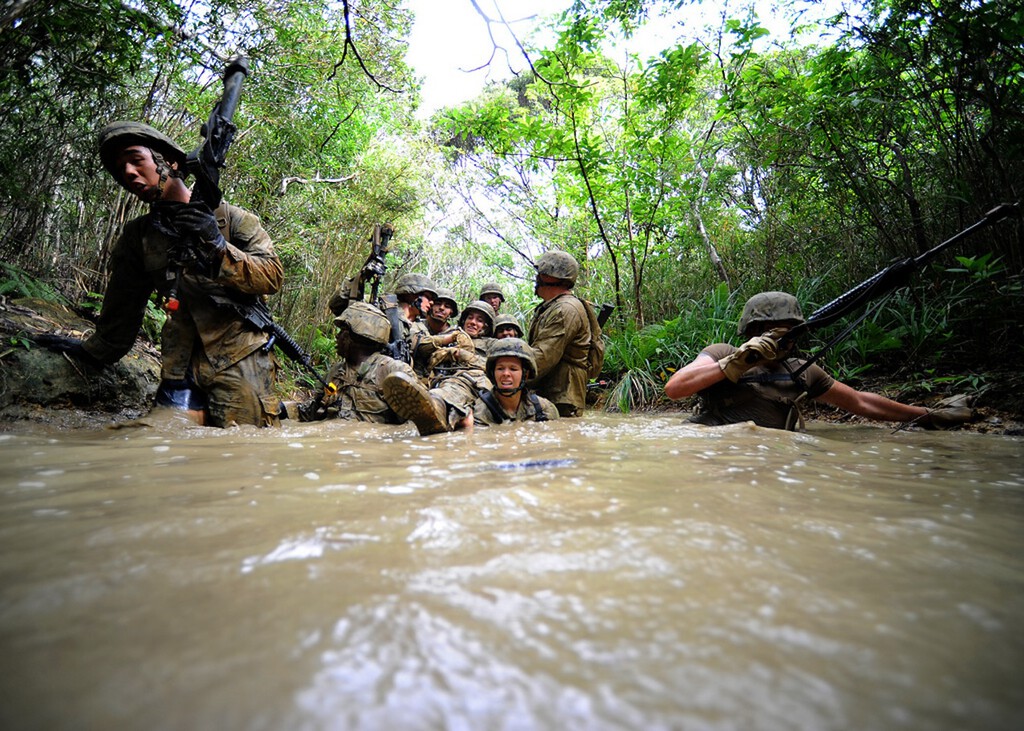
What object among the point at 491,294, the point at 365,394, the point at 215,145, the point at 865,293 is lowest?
the point at 365,394

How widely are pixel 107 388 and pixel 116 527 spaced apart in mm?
3750

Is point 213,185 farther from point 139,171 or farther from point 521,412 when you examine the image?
point 521,412

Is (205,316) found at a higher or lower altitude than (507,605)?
higher

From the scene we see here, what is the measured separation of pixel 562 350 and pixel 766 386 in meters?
1.81

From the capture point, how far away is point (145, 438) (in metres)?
2.68

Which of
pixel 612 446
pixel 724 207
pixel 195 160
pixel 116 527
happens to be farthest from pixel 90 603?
pixel 724 207

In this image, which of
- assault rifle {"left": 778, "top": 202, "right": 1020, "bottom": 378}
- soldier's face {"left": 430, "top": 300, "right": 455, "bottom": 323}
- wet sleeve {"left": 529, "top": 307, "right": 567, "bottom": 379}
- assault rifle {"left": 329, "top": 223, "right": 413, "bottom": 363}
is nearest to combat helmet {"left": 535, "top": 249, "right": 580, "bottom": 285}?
wet sleeve {"left": 529, "top": 307, "right": 567, "bottom": 379}

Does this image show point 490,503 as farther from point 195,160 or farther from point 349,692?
point 195,160

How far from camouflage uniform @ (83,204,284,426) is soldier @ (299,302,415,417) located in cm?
138

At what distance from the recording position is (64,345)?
11.9 feet

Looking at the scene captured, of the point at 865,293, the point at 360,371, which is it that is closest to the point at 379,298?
the point at 360,371

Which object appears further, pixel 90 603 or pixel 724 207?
pixel 724 207

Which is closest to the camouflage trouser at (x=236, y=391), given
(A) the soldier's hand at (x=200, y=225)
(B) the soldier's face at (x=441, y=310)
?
(A) the soldier's hand at (x=200, y=225)

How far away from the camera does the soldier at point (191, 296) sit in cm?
315
